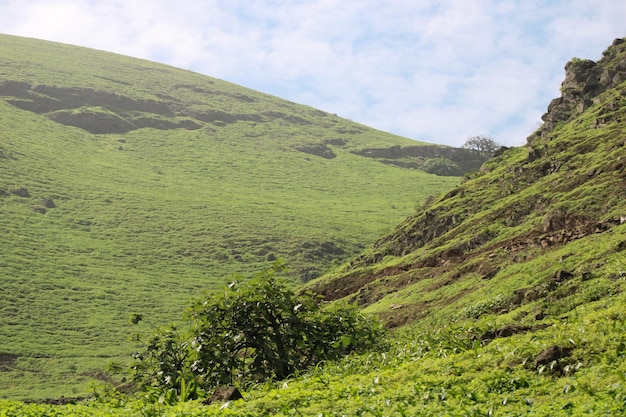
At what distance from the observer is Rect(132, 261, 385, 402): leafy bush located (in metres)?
16.2

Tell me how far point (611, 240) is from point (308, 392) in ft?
57.5

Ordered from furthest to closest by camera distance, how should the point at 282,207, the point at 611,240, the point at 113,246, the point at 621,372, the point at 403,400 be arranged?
the point at 282,207 → the point at 113,246 → the point at 611,240 → the point at 403,400 → the point at 621,372

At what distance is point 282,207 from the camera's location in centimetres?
10656

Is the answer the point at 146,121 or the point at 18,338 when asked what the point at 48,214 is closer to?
the point at 18,338

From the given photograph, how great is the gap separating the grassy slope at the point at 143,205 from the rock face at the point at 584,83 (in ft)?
98.7

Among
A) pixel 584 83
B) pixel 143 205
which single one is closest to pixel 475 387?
pixel 584 83

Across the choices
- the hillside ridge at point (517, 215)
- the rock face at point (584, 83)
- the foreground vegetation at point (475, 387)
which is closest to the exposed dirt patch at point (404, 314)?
the hillside ridge at point (517, 215)

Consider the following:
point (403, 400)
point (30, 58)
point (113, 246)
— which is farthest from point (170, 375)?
point (30, 58)

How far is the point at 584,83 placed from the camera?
188 ft

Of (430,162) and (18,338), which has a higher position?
(430,162)

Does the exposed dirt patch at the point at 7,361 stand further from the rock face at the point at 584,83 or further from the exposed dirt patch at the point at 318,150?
the exposed dirt patch at the point at 318,150

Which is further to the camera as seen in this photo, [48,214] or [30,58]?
[30,58]

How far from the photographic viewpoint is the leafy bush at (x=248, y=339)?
1622 cm

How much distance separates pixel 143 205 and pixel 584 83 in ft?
200
